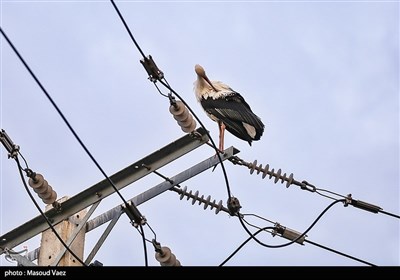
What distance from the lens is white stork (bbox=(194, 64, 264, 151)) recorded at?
1002 cm

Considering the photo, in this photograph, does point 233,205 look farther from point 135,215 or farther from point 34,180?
point 34,180

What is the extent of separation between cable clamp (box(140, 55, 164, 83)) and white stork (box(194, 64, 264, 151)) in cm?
202

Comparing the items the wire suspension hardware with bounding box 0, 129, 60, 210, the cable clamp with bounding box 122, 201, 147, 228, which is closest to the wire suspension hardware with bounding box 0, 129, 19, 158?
the wire suspension hardware with bounding box 0, 129, 60, 210

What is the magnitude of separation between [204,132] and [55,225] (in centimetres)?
137

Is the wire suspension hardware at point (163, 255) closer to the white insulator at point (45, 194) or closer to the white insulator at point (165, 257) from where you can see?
the white insulator at point (165, 257)

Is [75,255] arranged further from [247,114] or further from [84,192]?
[247,114]

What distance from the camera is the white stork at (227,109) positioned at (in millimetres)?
10016

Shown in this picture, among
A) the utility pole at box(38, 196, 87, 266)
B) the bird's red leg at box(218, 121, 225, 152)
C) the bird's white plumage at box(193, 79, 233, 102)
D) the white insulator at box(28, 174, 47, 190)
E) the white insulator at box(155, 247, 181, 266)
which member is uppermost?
the bird's white plumage at box(193, 79, 233, 102)

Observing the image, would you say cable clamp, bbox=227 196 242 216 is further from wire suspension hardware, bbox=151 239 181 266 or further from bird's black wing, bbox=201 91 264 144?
bird's black wing, bbox=201 91 264 144

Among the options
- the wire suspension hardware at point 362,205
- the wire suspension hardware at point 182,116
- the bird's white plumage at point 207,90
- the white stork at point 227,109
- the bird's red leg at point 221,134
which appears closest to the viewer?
the wire suspension hardware at point 182,116

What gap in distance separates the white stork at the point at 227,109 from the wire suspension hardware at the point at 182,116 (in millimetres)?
Answer: 1783

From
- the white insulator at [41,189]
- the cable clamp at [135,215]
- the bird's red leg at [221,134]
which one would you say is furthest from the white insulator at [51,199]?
the bird's red leg at [221,134]

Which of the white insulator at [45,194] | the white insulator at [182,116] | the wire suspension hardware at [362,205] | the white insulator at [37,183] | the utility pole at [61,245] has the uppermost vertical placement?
the white insulator at [37,183]
